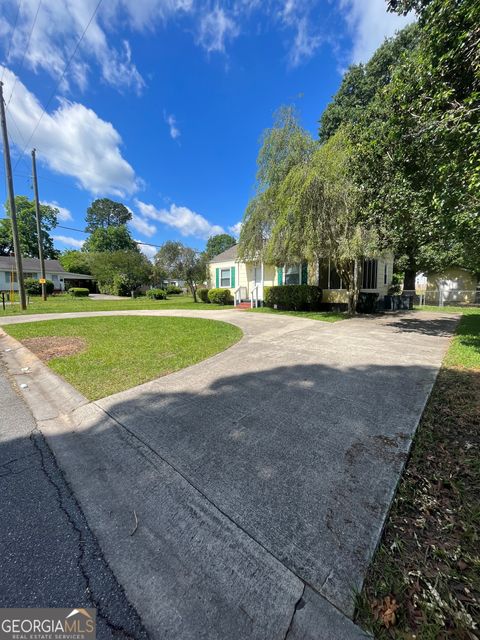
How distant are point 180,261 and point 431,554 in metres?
19.3

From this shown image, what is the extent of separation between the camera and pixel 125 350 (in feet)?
19.0

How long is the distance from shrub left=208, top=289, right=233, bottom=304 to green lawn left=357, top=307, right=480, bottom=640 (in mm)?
16683

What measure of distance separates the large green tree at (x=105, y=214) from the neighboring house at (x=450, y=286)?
58522 mm

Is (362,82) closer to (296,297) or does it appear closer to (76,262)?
(296,297)

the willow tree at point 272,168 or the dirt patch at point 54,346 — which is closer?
the dirt patch at point 54,346

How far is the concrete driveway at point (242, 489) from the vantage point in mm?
1296

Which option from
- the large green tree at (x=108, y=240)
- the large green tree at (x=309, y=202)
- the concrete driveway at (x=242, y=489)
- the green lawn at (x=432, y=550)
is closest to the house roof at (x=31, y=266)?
the large green tree at (x=108, y=240)

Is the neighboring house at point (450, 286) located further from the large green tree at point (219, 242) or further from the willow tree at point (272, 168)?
the large green tree at point (219, 242)

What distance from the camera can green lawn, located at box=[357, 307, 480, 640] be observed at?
1217mm

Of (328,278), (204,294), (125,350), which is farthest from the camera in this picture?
(204,294)

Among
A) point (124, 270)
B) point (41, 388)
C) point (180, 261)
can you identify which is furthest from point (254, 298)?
point (124, 270)

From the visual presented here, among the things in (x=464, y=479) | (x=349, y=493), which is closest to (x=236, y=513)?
(x=349, y=493)

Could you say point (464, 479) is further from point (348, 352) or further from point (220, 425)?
point (348, 352)

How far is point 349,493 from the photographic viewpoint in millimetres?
1922
